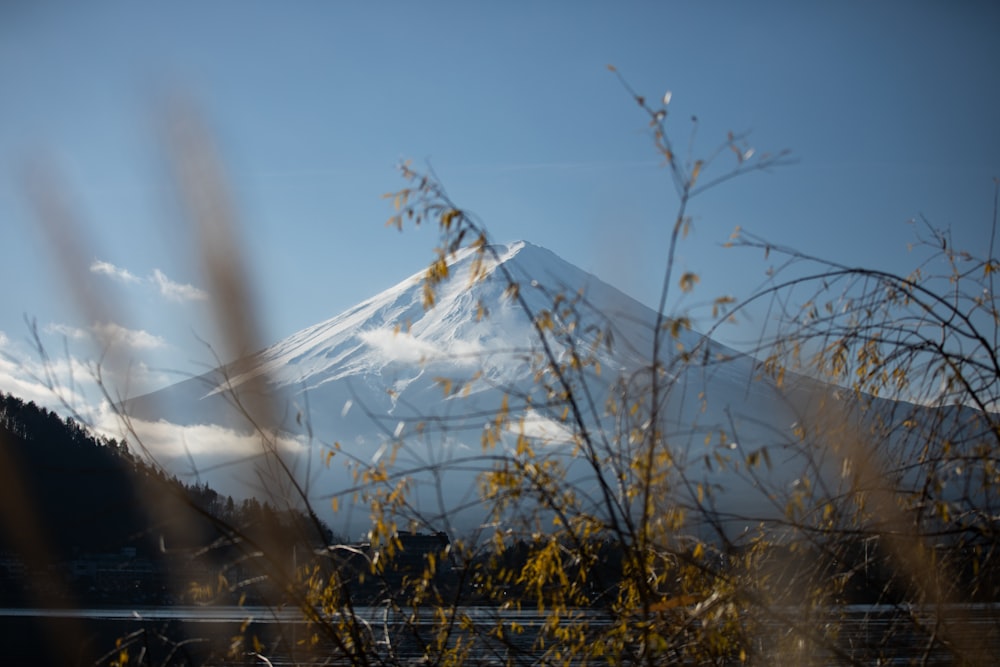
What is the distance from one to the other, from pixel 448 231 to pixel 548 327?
382 mm

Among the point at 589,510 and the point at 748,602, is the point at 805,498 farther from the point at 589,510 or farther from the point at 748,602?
the point at 589,510

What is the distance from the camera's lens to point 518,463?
2.44 meters

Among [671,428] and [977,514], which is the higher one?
[671,428]

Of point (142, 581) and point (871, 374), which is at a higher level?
point (871, 374)

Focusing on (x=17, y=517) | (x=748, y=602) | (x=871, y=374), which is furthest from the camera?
(x=17, y=517)

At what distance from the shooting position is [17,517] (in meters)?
27.1

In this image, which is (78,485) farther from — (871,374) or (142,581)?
(871,374)

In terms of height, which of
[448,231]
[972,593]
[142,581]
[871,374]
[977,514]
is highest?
[448,231]

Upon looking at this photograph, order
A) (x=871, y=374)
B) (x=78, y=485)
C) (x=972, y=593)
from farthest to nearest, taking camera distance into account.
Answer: (x=78, y=485), (x=871, y=374), (x=972, y=593)

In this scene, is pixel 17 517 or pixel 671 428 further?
pixel 17 517

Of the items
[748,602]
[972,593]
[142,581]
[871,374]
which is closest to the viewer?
[972,593]

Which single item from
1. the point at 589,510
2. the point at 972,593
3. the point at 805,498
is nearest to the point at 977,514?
the point at 972,593

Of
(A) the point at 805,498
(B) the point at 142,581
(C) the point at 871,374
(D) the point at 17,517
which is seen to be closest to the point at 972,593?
(A) the point at 805,498

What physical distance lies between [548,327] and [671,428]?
0.48 meters
